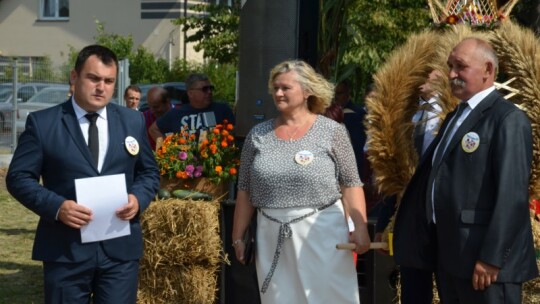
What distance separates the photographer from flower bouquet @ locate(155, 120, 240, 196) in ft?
27.0

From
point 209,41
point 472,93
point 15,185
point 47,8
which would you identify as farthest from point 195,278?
point 47,8

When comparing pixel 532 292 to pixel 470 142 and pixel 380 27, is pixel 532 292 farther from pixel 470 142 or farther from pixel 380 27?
pixel 380 27

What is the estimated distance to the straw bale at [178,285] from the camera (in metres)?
8.16

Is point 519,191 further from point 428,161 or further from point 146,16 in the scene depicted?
point 146,16

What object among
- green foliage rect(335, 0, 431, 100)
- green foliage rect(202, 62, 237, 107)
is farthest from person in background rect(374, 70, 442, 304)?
green foliage rect(202, 62, 237, 107)

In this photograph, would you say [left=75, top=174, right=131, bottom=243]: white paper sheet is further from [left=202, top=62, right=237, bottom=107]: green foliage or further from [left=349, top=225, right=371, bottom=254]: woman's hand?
[left=202, top=62, right=237, bottom=107]: green foliage

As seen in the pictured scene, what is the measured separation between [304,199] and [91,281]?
1.24m

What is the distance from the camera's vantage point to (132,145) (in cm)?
547

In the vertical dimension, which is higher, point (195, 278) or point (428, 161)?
point (428, 161)

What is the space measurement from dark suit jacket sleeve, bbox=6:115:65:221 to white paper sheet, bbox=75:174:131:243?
13 cm

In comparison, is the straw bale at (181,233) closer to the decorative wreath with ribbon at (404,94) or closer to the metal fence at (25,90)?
the decorative wreath with ribbon at (404,94)

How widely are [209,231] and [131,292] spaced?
8.32 feet

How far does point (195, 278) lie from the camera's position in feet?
26.7

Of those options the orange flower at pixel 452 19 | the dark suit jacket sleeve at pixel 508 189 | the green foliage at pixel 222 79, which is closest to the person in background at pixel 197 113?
the orange flower at pixel 452 19
